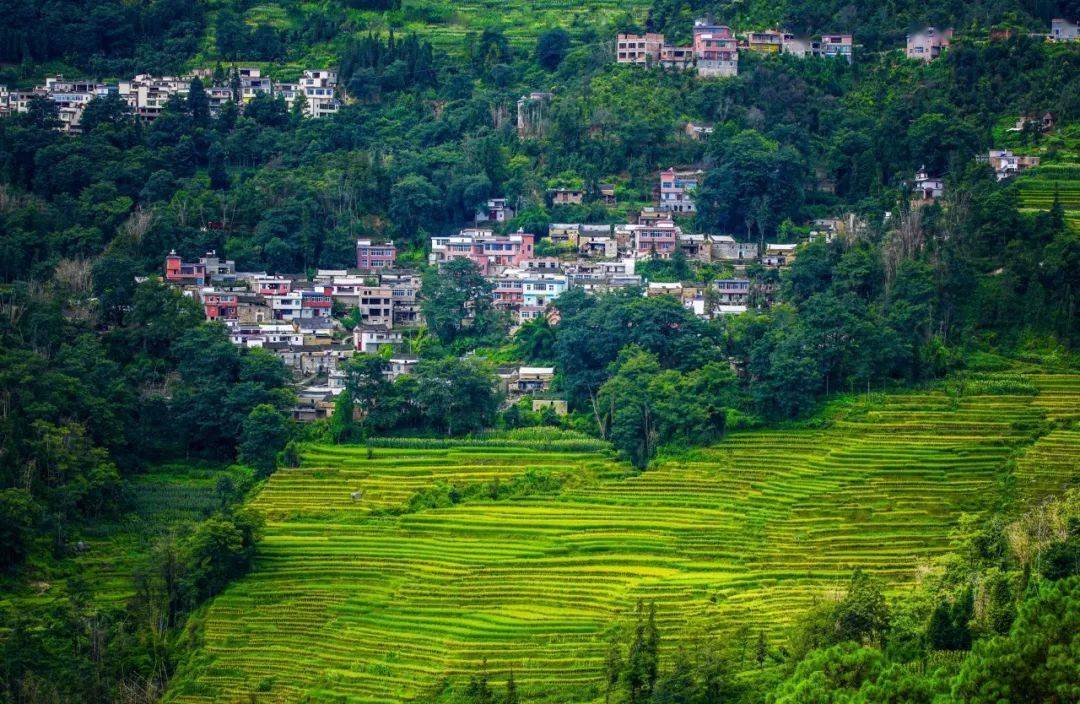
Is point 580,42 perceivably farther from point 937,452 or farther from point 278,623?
point 278,623

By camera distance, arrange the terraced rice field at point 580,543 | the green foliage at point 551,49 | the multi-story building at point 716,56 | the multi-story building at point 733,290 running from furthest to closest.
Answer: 1. the green foliage at point 551,49
2. the multi-story building at point 716,56
3. the multi-story building at point 733,290
4. the terraced rice field at point 580,543

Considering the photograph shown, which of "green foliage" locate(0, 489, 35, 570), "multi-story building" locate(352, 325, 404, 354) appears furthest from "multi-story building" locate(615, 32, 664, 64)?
"green foliage" locate(0, 489, 35, 570)

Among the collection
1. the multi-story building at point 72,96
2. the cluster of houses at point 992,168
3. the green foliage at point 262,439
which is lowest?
the green foliage at point 262,439

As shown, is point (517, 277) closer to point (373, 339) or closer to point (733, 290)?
point (373, 339)

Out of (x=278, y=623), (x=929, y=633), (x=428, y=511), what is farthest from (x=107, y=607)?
(x=929, y=633)

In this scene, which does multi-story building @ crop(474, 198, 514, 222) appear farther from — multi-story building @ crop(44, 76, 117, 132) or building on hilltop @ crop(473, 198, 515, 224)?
multi-story building @ crop(44, 76, 117, 132)

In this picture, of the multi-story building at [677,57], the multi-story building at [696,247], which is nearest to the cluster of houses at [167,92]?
the multi-story building at [677,57]

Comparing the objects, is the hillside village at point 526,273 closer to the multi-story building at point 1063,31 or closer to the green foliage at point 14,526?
the multi-story building at point 1063,31
